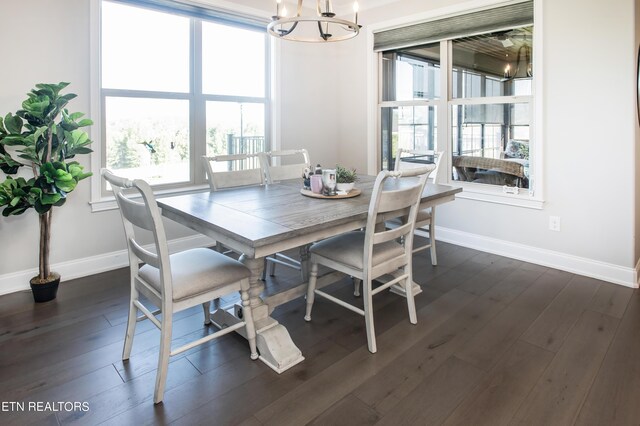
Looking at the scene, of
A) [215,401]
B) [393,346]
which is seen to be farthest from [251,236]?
[393,346]

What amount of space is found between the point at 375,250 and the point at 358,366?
620 millimetres

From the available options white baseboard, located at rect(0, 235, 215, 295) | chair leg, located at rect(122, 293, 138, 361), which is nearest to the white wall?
white baseboard, located at rect(0, 235, 215, 295)

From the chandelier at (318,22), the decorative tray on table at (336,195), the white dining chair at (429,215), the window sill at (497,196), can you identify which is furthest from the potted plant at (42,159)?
the window sill at (497,196)

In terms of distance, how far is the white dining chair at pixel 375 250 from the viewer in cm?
203

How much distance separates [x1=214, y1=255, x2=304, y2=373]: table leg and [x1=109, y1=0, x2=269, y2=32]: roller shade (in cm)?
250

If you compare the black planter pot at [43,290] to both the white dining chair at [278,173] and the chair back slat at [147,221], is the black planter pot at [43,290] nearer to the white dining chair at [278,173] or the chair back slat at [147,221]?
the chair back slat at [147,221]

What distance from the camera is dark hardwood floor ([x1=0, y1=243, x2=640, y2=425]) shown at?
167cm

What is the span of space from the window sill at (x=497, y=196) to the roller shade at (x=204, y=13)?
2549 millimetres

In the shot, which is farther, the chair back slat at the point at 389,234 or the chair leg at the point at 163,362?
the chair back slat at the point at 389,234

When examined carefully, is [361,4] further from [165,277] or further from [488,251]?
[165,277]

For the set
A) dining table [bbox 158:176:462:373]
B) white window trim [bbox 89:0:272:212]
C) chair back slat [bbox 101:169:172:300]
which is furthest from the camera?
white window trim [bbox 89:0:272:212]

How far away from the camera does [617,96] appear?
2885 mm

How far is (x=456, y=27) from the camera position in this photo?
12.2 ft

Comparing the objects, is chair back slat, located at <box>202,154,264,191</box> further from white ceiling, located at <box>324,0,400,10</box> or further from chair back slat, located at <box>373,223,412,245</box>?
white ceiling, located at <box>324,0,400,10</box>
